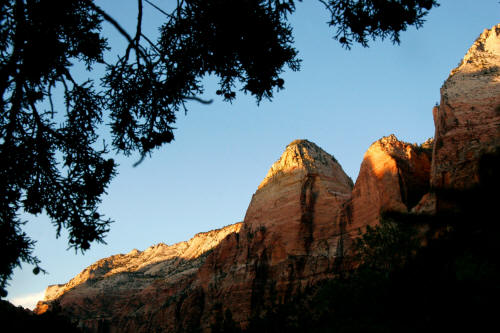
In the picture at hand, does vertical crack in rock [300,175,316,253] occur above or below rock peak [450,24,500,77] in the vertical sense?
below

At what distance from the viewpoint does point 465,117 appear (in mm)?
33094

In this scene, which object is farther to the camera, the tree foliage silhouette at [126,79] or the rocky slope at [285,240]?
the rocky slope at [285,240]

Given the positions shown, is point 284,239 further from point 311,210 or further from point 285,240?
point 311,210

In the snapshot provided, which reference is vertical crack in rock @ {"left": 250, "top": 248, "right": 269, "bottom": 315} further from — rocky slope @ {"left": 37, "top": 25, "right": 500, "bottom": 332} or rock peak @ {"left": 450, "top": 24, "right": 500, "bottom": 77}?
rock peak @ {"left": 450, "top": 24, "right": 500, "bottom": 77}

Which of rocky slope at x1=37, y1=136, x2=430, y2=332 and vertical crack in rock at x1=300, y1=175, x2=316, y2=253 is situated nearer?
rocky slope at x1=37, y1=136, x2=430, y2=332

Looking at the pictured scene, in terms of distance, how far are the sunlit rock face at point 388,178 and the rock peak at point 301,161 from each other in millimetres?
11133

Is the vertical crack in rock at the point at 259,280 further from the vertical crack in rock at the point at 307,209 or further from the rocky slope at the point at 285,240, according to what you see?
the vertical crack in rock at the point at 307,209

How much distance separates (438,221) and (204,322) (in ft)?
185

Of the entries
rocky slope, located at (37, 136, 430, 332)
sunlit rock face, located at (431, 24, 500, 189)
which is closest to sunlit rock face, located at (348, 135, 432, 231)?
rocky slope, located at (37, 136, 430, 332)

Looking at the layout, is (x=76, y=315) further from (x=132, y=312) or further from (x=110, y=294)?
(x=132, y=312)

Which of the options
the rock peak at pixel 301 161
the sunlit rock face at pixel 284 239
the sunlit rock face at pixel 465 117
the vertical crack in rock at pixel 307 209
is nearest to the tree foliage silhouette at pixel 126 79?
the sunlit rock face at pixel 465 117

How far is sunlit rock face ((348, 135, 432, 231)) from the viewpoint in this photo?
139 feet

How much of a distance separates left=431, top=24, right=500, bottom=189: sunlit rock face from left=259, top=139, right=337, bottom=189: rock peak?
24057mm

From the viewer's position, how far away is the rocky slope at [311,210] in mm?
33562
